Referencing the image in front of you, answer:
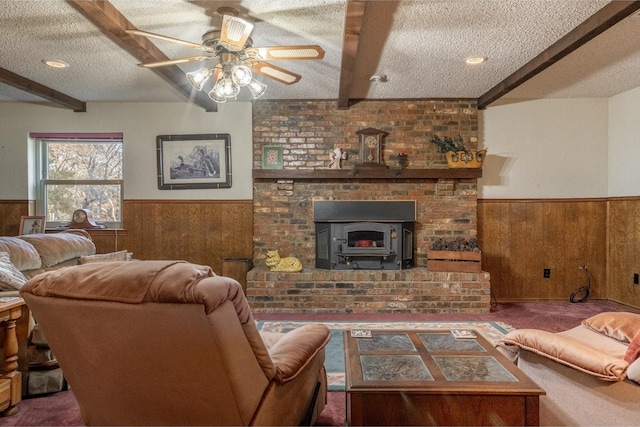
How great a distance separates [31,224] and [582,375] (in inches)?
205

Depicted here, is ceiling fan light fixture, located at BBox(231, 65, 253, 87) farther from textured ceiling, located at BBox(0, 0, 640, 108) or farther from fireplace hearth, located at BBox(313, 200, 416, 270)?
fireplace hearth, located at BBox(313, 200, 416, 270)

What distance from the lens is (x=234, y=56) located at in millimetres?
2531

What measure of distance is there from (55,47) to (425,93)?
348 cm

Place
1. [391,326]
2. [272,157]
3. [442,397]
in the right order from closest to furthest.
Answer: [442,397] → [391,326] → [272,157]

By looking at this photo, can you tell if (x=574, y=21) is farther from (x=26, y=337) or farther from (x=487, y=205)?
(x=26, y=337)

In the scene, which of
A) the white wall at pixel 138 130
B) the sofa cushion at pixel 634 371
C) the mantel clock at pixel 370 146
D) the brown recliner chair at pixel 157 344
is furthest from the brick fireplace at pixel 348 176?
the brown recliner chair at pixel 157 344

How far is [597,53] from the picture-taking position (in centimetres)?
319

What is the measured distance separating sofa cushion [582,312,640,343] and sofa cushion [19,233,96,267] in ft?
12.1

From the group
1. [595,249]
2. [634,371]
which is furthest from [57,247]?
[595,249]

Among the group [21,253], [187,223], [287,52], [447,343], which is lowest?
[447,343]

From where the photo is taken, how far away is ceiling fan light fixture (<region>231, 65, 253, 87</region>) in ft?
8.06

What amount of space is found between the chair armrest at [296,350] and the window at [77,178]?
12.8 ft

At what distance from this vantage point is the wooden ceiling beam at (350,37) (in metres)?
2.24

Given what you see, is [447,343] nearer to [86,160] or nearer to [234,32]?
[234,32]
